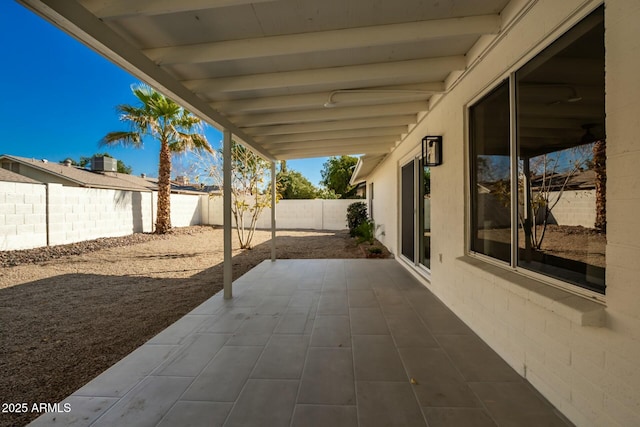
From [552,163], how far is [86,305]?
564cm

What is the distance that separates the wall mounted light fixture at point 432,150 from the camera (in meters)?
3.71

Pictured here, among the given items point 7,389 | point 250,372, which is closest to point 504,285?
point 250,372

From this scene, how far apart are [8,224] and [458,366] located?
10.1m

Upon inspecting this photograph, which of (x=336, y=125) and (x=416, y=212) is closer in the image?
A: (x=336, y=125)

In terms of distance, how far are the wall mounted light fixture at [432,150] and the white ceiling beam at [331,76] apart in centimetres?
91

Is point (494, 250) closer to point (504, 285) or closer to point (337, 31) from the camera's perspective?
point (504, 285)

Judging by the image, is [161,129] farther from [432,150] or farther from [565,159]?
[565,159]

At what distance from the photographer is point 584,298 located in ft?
5.23

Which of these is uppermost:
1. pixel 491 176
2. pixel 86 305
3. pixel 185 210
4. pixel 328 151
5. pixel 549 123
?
pixel 328 151

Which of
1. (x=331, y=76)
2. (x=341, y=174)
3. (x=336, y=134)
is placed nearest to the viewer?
(x=331, y=76)

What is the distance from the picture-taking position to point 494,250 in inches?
102

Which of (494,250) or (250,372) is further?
(494,250)

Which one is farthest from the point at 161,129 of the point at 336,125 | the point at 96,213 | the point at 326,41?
the point at 326,41

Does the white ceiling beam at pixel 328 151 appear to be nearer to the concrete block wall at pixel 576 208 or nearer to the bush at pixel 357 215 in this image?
the concrete block wall at pixel 576 208
